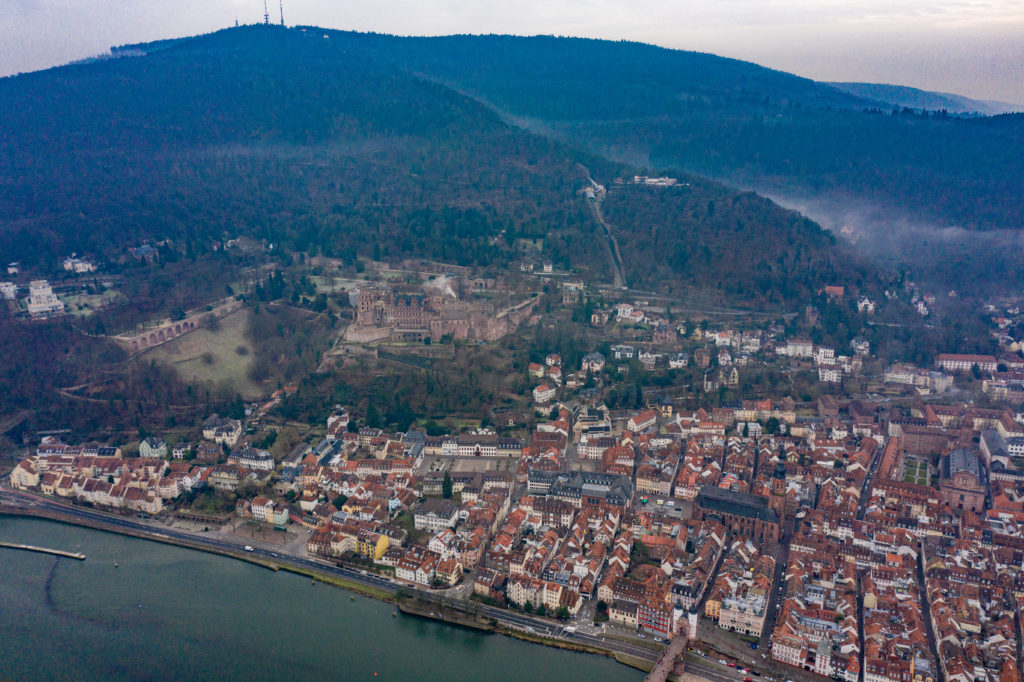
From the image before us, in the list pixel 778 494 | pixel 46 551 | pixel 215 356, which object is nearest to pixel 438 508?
pixel 778 494

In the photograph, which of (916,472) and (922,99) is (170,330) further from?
(922,99)

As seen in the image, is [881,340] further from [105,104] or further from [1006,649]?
[105,104]

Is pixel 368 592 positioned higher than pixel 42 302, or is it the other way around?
pixel 42 302

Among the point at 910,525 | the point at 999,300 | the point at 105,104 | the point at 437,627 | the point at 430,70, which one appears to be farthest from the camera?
the point at 430,70

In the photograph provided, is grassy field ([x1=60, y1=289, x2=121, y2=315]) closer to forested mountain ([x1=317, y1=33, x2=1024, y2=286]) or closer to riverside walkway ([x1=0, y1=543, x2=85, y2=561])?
riverside walkway ([x1=0, y1=543, x2=85, y2=561])

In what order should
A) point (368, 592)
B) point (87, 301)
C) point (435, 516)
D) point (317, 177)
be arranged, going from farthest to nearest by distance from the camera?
point (317, 177) < point (87, 301) < point (435, 516) < point (368, 592)

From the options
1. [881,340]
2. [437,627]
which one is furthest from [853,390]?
[437,627]

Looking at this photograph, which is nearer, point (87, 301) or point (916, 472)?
point (916, 472)
